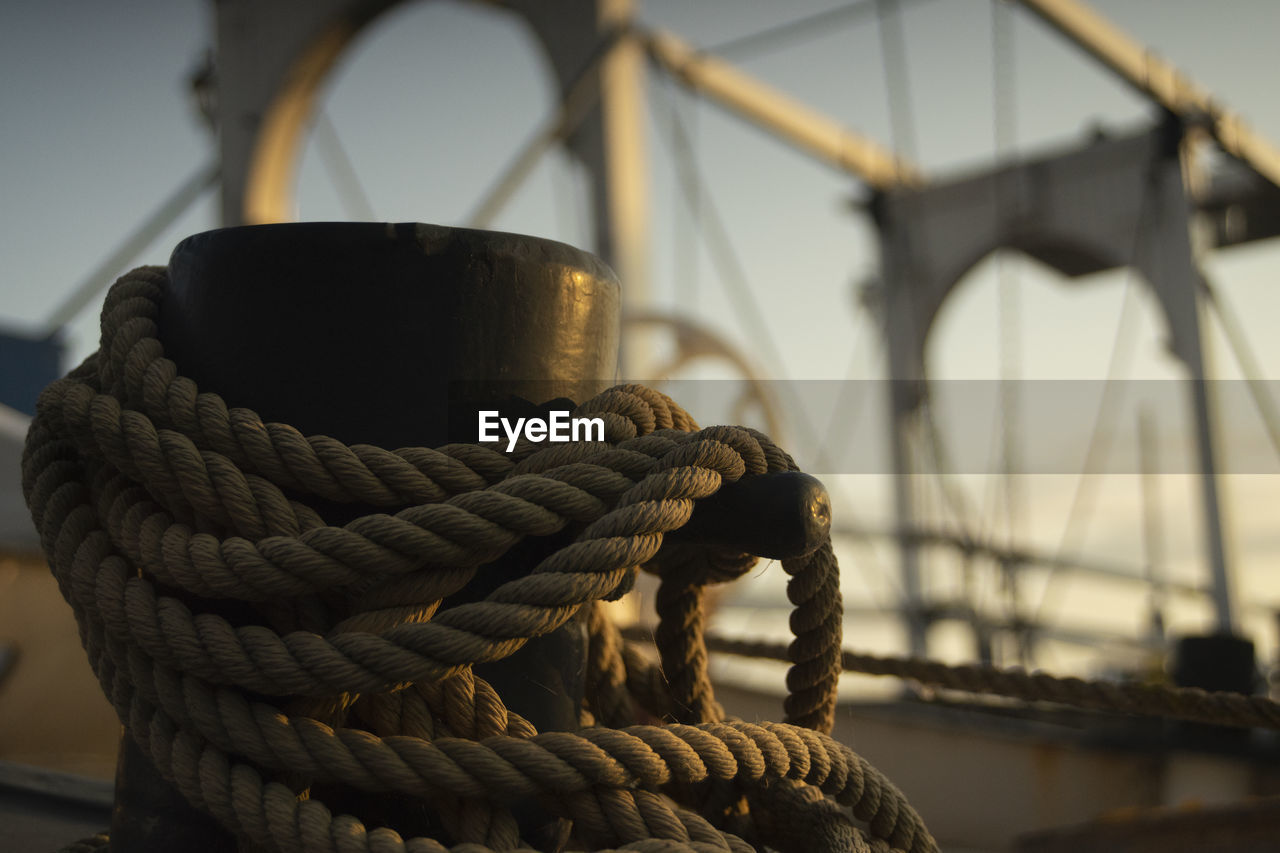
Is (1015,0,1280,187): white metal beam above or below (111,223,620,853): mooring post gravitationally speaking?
above

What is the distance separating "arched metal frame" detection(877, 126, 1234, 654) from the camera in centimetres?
683

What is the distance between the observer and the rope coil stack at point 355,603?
2.32ft

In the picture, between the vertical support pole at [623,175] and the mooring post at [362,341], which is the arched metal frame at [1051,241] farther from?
the mooring post at [362,341]

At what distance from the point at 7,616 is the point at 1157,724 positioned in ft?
13.2

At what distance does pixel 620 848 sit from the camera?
712 millimetres

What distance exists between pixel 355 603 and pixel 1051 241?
7.98 m

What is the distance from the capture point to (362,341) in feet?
2.55

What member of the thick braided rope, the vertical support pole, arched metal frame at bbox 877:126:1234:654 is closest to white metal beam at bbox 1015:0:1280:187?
arched metal frame at bbox 877:126:1234:654

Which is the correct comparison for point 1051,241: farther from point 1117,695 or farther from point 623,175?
point 1117,695

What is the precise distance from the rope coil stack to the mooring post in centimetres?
3

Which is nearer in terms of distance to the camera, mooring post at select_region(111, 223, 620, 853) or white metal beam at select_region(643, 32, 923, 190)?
mooring post at select_region(111, 223, 620, 853)

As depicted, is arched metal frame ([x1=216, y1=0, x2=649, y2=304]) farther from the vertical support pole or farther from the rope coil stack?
the rope coil stack

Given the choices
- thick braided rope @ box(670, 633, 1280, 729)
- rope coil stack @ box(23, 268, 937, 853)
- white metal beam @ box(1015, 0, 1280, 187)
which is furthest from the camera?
white metal beam @ box(1015, 0, 1280, 187)

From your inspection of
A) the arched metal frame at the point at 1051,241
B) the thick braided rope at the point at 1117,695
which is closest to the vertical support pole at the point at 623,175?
the thick braided rope at the point at 1117,695
